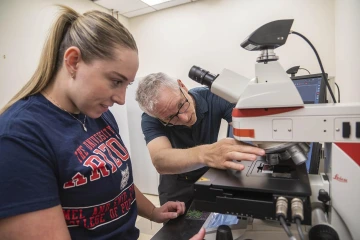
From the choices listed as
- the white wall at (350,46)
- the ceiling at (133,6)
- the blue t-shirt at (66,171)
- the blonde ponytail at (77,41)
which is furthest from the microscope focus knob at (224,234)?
the ceiling at (133,6)

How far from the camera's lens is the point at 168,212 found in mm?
902

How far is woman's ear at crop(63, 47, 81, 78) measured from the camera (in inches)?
25.1

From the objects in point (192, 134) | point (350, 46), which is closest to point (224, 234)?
point (192, 134)

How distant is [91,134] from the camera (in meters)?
0.74

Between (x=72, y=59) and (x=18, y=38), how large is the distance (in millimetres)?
1791

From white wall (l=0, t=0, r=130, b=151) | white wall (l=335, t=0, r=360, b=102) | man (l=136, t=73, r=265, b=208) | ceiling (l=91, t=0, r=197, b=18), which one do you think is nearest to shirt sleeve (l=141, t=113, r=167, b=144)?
man (l=136, t=73, r=265, b=208)

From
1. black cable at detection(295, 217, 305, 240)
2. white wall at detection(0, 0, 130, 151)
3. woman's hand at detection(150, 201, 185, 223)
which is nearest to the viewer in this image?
black cable at detection(295, 217, 305, 240)

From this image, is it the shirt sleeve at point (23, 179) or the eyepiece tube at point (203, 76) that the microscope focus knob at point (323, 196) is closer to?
the eyepiece tube at point (203, 76)

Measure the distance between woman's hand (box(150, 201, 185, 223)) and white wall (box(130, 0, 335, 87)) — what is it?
6.43ft

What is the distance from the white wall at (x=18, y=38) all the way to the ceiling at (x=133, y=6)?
0.69 meters

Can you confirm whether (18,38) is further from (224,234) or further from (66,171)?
(224,234)

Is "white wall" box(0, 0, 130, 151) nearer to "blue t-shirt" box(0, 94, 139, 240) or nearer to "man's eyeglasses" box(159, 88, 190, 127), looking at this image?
"man's eyeglasses" box(159, 88, 190, 127)

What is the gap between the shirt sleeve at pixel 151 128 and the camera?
46.2 inches

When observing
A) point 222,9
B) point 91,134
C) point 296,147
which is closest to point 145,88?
point 91,134
